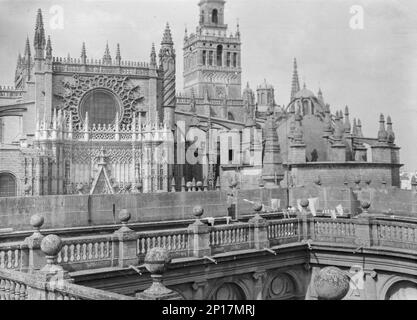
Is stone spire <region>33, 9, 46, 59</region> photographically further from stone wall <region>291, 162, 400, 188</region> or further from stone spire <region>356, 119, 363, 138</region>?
stone spire <region>356, 119, 363, 138</region>

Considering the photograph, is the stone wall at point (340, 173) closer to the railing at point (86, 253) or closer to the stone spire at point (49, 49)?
the railing at point (86, 253)

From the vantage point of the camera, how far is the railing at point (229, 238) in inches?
490

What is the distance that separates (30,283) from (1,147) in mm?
34661

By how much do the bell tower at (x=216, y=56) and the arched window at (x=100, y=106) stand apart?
135 ft

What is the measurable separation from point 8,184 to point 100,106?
1241 centimetres

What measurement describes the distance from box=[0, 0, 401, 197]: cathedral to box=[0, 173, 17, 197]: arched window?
0.26 ft

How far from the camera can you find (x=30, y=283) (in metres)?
7.98

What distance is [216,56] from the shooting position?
91688 mm

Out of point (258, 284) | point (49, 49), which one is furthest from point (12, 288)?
point (49, 49)

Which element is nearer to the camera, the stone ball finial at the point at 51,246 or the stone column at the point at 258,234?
the stone ball finial at the point at 51,246

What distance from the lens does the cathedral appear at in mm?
37469

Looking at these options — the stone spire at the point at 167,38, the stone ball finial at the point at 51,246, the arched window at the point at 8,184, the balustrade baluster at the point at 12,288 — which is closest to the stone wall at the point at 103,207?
the balustrade baluster at the point at 12,288

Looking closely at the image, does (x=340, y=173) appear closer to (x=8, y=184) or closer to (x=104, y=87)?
(x=8, y=184)

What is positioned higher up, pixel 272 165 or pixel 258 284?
pixel 272 165
